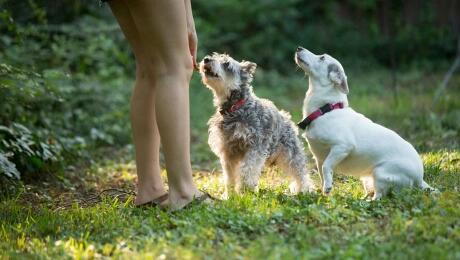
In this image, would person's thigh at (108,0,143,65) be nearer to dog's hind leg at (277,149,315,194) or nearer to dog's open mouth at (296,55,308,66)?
dog's open mouth at (296,55,308,66)

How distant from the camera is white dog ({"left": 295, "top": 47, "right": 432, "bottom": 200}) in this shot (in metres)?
4.95

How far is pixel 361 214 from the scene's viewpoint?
4414 millimetres

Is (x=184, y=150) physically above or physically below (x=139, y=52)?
below

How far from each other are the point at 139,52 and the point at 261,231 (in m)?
1.70

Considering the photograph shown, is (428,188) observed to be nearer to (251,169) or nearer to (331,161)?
(331,161)

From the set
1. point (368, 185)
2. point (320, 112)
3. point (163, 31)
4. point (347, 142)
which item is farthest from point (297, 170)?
point (163, 31)

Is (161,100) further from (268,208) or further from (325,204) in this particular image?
(325,204)

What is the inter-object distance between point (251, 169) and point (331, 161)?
0.75 metres

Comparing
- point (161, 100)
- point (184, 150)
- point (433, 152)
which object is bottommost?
point (433, 152)

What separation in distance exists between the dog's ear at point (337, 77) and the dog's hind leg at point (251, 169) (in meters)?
0.88

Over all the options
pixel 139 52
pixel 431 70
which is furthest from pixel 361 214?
pixel 431 70

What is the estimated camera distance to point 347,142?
5.03 m

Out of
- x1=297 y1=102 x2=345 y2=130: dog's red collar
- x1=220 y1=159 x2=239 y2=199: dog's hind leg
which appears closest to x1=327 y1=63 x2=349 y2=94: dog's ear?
x1=297 y1=102 x2=345 y2=130: dog's red collar

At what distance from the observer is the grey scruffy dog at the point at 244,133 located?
18.3 feet
